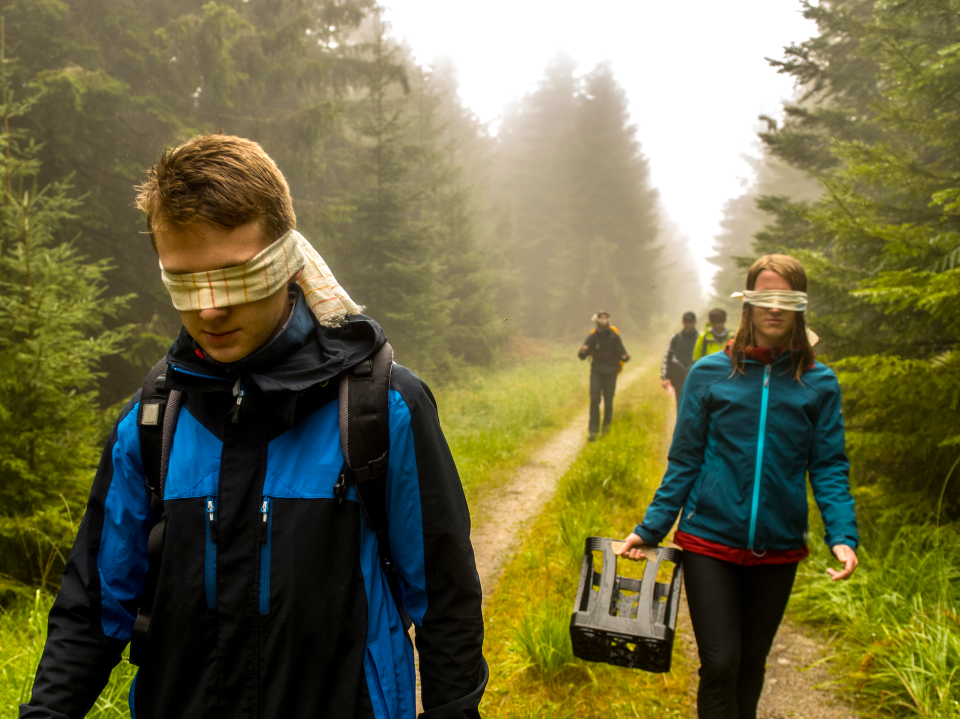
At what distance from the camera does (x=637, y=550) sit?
122 inches

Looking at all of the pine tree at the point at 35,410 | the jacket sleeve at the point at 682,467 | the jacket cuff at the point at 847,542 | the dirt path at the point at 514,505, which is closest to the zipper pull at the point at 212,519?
the jacket sleeve at the point at 682,467

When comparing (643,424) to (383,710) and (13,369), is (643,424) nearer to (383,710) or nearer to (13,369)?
(13,369)

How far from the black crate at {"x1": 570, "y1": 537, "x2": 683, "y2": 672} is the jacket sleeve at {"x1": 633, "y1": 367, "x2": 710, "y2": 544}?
18 centimetres

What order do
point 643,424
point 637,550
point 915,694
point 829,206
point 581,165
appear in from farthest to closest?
point 581,165 < point 643,424 < point 829,206 < point 915,694 < point 637,550

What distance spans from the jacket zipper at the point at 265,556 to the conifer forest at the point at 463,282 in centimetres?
116

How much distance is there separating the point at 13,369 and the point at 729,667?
18.4ft

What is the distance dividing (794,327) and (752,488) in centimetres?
87

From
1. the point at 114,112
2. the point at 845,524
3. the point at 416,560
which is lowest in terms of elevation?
the point at 845,524

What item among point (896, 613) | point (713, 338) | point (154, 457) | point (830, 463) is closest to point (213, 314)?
point (154, 457)

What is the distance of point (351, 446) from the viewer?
150 centimetres

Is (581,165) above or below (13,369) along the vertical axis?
above

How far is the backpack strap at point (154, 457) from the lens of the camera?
1.55 metres

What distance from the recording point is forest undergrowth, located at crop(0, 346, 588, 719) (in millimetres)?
3215

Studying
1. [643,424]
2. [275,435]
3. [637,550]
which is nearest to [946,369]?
[637,550]
